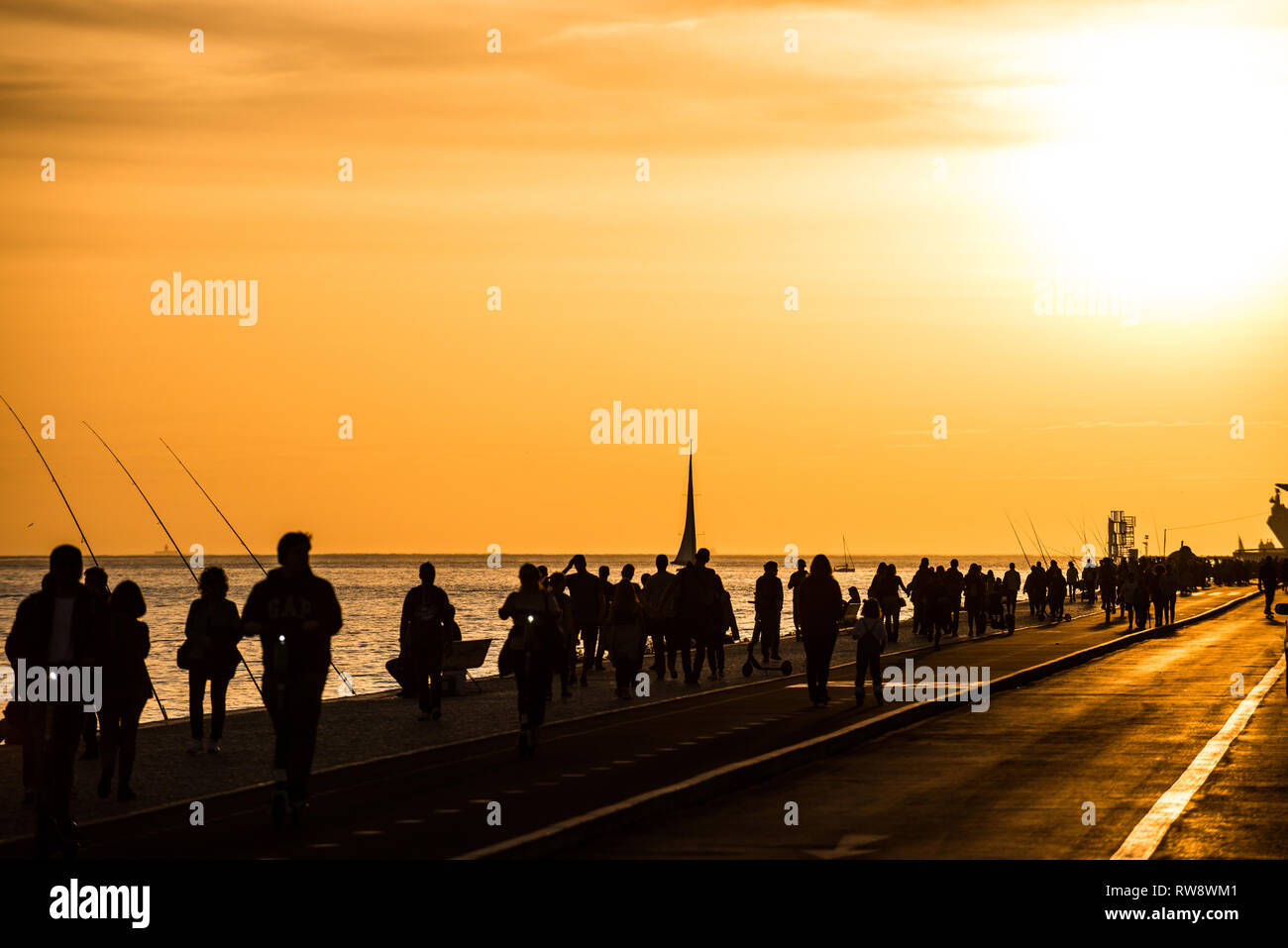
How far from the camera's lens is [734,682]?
26766 mm

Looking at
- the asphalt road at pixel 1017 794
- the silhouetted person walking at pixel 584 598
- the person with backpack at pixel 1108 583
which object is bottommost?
the asphalt road at pixel 1017 794

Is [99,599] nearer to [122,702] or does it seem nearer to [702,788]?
[122,702]

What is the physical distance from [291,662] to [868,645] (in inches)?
440

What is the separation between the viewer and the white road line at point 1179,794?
10523mm

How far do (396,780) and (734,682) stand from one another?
13148 mm

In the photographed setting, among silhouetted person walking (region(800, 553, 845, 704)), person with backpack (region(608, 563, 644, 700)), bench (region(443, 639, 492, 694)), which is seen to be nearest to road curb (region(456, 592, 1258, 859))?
silhouetted person walking (region(800, 553, 845, 704))

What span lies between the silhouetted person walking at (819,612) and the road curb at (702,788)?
4.23 ft

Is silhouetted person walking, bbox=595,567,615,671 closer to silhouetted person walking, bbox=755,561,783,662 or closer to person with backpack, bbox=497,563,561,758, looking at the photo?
silhouetted person walking, bbox=755,561,783,662

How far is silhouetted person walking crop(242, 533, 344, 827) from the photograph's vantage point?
1154cm

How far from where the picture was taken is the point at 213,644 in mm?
16453

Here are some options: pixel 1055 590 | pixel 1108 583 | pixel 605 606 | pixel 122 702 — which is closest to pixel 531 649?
pixel 122 702

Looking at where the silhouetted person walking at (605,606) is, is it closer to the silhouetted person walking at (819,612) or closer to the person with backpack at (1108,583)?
the silhouetted person walking at (819,612)

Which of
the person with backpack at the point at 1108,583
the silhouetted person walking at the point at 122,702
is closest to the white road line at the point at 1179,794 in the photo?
the silhouetted person walking at the point at 122,702
